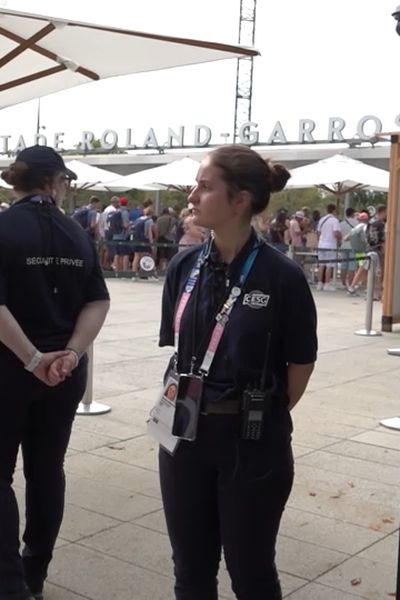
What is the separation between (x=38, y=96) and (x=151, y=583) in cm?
420

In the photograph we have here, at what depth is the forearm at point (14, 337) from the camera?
301cm

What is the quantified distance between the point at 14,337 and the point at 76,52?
2.90m

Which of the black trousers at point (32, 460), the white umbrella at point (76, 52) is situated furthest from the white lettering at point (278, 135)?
the black trousers at point (32, 460)

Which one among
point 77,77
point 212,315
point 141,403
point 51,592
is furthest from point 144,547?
point 77,77

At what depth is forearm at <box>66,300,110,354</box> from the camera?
3240 millimetres

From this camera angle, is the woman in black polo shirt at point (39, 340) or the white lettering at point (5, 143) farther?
the white lettering at point (5, 143)

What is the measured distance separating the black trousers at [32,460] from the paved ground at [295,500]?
0.33 m

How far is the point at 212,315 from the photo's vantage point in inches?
101

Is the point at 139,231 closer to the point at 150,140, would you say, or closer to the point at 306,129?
the point at 306,129

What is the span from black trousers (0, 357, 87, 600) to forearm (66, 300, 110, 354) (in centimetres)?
12

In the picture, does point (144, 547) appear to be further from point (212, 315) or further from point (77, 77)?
point (77, 77)

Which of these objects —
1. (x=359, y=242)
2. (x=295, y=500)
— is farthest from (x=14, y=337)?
(x=359, y=242)

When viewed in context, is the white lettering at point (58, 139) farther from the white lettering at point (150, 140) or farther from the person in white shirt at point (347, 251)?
the person in white shirt at point (347, 251)

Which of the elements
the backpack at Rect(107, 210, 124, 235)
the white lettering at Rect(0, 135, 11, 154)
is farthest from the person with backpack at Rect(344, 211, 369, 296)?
the white lettering at Rect(0, 135, 11, 154)
